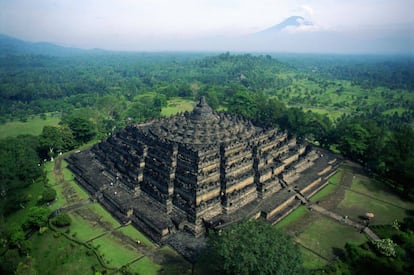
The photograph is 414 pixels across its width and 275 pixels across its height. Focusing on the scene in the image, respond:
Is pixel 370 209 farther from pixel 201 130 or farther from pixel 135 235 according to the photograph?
pixel 135 235

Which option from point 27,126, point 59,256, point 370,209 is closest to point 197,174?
point 59,256

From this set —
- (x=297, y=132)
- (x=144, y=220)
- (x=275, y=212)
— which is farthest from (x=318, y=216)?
(x=297, y=132)

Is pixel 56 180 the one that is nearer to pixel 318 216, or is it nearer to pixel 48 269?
pixel 48 269

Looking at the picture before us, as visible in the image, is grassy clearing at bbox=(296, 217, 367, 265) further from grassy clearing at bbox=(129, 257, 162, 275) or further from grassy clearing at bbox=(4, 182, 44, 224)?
grassy clearing at bbox=(4, 182, 44, 224)

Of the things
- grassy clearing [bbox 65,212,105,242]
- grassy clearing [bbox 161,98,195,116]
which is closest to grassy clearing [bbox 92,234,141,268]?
grassy clearing [bbox 65,212,105,242]

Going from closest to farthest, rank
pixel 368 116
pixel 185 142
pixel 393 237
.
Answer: pixel 393 237 → pixel 185 142 → pixel 368 116

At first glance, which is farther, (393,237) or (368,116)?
(368,116)

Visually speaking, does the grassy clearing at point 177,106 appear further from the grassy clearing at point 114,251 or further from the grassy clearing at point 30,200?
the grassy clearing at point 114,251
